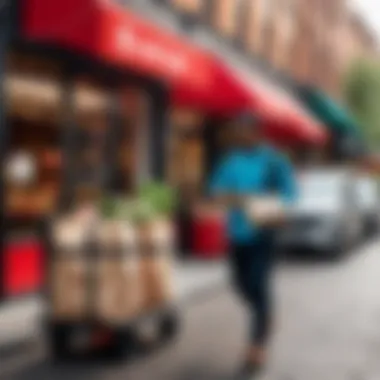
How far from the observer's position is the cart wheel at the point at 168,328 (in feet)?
28.3

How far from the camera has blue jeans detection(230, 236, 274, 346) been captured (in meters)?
7.36

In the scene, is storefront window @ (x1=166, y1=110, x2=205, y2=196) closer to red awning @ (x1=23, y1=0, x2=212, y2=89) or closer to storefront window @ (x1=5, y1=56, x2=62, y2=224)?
storefront window @ (x1=5, y1=56, x2=62, y2=224)

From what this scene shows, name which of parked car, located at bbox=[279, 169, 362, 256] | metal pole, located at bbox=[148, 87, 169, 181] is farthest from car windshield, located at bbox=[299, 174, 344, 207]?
metal pole, located at bbox=[148, 87, 169, 181]

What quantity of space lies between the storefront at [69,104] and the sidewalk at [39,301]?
83 centimetres

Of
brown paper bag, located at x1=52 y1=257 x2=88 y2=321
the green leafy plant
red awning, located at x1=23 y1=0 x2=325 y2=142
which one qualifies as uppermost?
red awning, located at x1=23 y1=0 x2=325 y2=142

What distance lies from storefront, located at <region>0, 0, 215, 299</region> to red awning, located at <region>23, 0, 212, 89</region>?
1 centimetres

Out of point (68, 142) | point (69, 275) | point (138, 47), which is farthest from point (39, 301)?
point (138, 47)

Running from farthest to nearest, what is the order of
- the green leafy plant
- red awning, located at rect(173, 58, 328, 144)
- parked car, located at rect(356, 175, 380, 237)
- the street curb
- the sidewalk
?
parked car, located at rect(356, 175, 380, 237)
red awning, located at rect(173, 58, 328, 144)
the sidewalk
the green leafy plant
the street curb

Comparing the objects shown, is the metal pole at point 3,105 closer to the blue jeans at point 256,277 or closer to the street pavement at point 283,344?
the street pavement at point 283,344

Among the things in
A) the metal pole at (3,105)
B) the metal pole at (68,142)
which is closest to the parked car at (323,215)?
the metal pole at (68,142)

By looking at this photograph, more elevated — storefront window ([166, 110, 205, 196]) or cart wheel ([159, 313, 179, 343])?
storefront window ([166, 110, 205, 196])

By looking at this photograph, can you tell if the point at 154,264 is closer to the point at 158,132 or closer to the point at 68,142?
the point at 68,142

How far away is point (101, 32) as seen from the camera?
10.9 metres

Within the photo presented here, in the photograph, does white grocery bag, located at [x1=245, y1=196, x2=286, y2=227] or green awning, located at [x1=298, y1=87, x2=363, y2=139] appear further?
green awning, located at [x1=298, y1=87, x2=363, y2=139]
